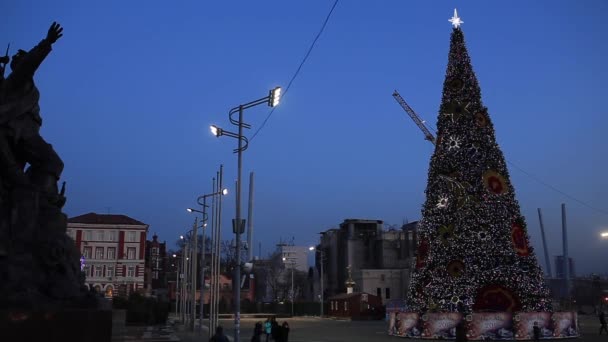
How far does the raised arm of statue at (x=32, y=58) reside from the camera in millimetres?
12695

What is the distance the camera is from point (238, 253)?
21109 mm

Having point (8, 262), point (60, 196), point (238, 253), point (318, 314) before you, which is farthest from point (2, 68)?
point (318, 314)

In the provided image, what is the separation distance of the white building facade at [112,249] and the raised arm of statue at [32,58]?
86469 mm

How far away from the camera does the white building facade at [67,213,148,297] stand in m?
94.6

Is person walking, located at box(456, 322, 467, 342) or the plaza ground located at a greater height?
person walking, located at box(456, 322, 467, 342)

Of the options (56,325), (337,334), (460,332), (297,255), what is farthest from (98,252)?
(56,325)

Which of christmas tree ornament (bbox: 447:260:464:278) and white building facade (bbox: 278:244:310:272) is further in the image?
white building facade (bbox: 278:244:310:272)

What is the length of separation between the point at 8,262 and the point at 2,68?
4.77 metres

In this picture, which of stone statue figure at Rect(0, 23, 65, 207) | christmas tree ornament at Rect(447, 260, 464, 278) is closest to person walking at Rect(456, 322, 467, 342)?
christmas tree ornament at Rect(447, 260, 464, 278)

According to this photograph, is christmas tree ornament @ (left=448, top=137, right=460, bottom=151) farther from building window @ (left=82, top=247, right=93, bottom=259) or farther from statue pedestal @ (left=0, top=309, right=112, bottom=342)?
building window @ (left=82, top=247, right=93, bottom=259)

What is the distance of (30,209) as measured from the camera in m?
12.3

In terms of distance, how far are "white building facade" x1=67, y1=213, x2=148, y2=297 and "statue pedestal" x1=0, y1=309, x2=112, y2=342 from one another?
87.1 m

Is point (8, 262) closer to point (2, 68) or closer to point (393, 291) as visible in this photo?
point (2, 68)

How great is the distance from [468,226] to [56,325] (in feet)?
79.6
